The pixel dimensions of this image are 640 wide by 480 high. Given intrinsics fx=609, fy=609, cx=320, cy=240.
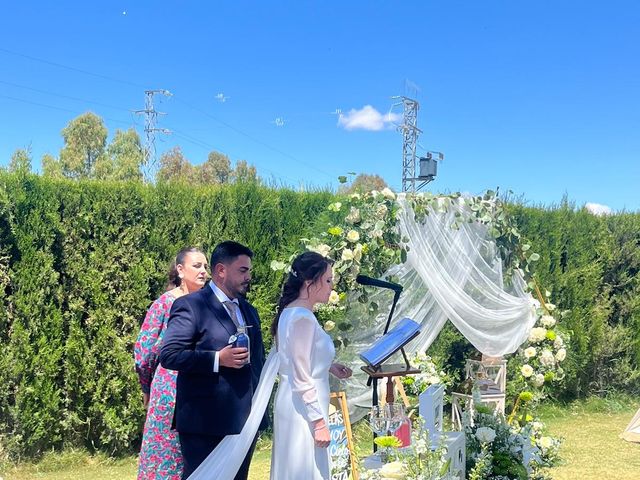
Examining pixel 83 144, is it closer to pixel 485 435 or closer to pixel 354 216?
pixel 354 216

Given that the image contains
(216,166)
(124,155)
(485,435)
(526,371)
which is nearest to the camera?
(485,435)

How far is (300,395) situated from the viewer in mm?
2646

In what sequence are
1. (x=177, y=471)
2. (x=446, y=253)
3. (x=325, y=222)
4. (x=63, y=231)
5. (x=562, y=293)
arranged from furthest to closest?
(x=562, y=293) < (x=325, y=222) < (x=63, y=231) < (x=446, y=253) < (x=177, y=471)

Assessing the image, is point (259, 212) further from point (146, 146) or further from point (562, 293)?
point (146, 146)

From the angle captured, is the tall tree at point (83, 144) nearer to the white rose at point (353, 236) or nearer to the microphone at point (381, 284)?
the white rose at point (353, 236)

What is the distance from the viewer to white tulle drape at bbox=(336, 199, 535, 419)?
14.3ft

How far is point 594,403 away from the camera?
774 centimetres

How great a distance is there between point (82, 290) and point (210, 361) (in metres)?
2.83

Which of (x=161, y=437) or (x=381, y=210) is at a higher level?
(x=381, y=210)

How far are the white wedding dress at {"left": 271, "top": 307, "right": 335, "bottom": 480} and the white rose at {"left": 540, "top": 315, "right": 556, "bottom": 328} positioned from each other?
2719mm

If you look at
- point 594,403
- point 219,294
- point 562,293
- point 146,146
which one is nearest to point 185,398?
point 219,294

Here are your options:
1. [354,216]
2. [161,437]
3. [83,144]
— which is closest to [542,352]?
[354,216]

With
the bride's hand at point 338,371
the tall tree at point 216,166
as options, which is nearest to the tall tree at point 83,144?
the tall tree at point 216,166

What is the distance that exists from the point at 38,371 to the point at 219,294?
2715 mm
